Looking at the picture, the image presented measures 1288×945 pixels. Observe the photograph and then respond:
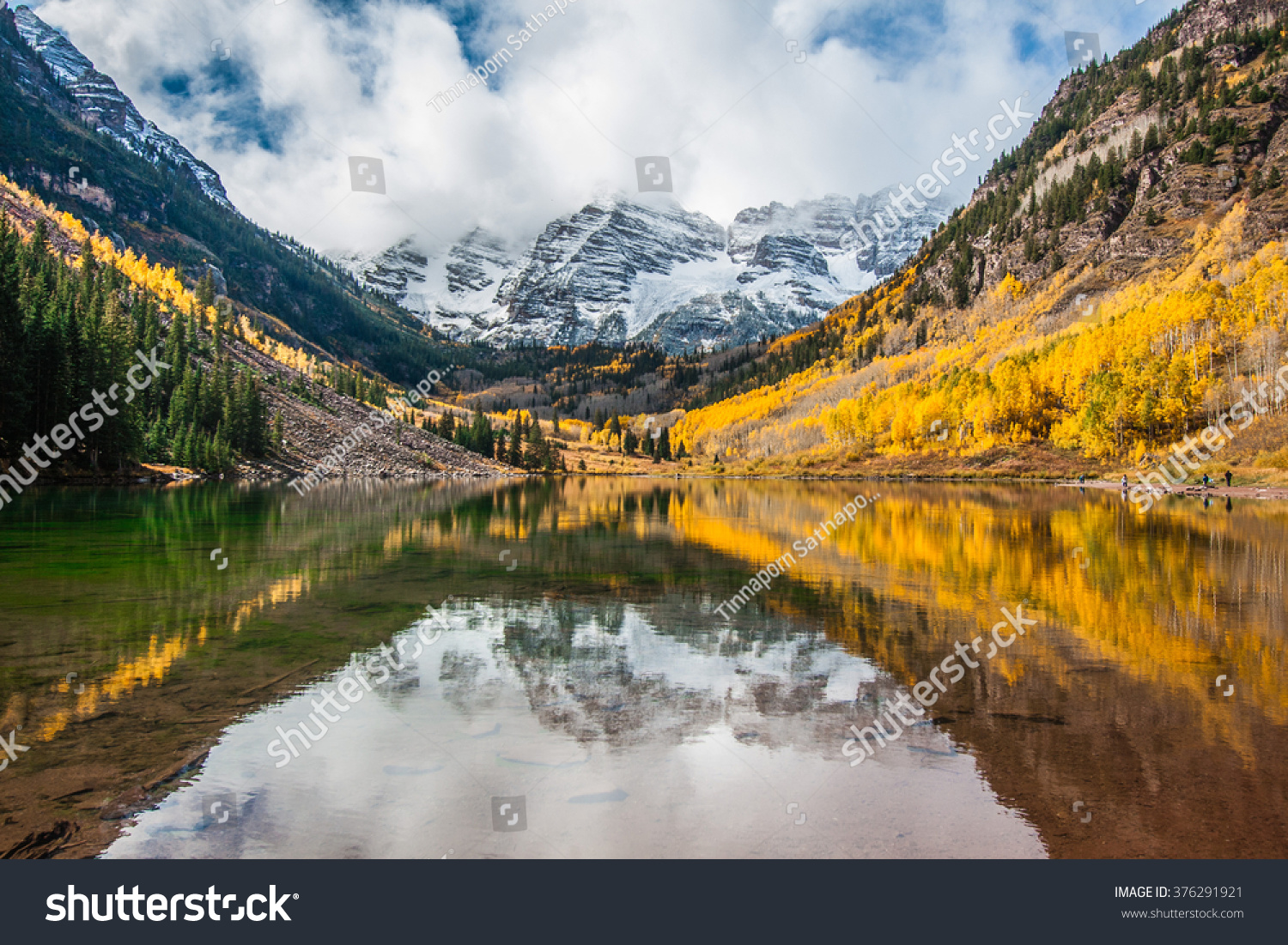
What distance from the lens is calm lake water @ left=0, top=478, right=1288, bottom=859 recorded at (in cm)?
625

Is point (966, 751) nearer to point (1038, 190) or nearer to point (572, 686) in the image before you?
point (572, 686)

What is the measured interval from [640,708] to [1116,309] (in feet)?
452

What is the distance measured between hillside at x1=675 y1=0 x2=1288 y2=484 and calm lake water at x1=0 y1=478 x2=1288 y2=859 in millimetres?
64199

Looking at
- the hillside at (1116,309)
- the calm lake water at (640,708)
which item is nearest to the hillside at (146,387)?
the calm lake water at (640,708)

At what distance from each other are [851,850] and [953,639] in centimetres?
773

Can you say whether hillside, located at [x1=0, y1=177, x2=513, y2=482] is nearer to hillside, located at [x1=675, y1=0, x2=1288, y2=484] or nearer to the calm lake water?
the calm lake water

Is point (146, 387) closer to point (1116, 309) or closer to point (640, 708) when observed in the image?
point (640, 708)

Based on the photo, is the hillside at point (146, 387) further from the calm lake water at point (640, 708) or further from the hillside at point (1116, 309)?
the hillside at point (1116, 309)

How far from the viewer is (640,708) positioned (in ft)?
31.1

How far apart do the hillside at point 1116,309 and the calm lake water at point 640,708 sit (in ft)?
211

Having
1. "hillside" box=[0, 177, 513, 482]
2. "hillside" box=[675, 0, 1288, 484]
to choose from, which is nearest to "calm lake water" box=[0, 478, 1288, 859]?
"hillside" box=[0, 177, 513, 482]

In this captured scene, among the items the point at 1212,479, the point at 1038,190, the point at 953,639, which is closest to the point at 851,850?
the point at 953,639

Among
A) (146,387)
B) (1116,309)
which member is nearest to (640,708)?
(146,387)

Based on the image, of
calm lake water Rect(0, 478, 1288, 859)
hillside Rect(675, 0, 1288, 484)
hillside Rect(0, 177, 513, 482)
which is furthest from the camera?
hillside Rect(675, 0, 1288, 484)
